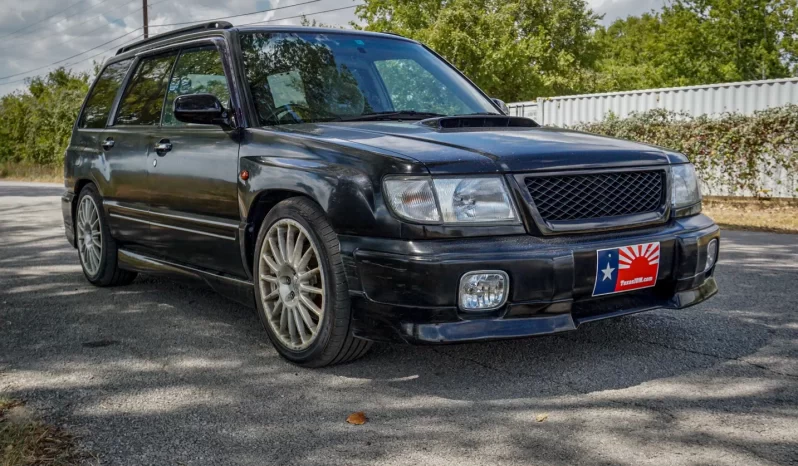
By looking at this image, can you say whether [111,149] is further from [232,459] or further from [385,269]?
[232,459]

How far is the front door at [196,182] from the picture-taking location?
435 cm

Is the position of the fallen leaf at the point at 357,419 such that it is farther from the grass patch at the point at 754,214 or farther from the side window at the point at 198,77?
the grass patch at the point at 754,214

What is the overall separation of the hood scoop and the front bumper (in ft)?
2.73

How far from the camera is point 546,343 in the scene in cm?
423

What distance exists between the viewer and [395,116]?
443 cm

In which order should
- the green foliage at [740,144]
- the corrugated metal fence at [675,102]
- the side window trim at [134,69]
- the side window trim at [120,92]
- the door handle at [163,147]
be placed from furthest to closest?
the corrugated metal fence at [675,102], the green foliage at [740,144], the side window trim at [120,92], the side window trim at [134,69], the door handle at [163,147]

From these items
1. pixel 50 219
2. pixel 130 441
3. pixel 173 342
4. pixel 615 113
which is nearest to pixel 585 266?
pixel 130 441

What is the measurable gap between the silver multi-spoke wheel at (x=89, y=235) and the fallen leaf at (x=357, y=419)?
3.48 metres

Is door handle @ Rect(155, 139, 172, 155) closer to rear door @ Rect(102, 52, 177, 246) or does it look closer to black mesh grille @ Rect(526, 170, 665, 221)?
rear door @ Rect(102, 52, 177, 246)

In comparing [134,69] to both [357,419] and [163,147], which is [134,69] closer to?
[163,147]

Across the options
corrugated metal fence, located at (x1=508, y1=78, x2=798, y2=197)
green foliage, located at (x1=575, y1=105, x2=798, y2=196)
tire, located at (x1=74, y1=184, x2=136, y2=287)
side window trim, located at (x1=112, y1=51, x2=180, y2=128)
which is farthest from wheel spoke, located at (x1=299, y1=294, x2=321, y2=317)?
corrugated metal fence, located at (x1=508, y1=78, x2=798, y2=197)

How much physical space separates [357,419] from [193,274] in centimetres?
200

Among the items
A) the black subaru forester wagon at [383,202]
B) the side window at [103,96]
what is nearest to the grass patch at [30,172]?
the side window at [103,96]

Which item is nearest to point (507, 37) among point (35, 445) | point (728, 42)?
point (728, 42)
